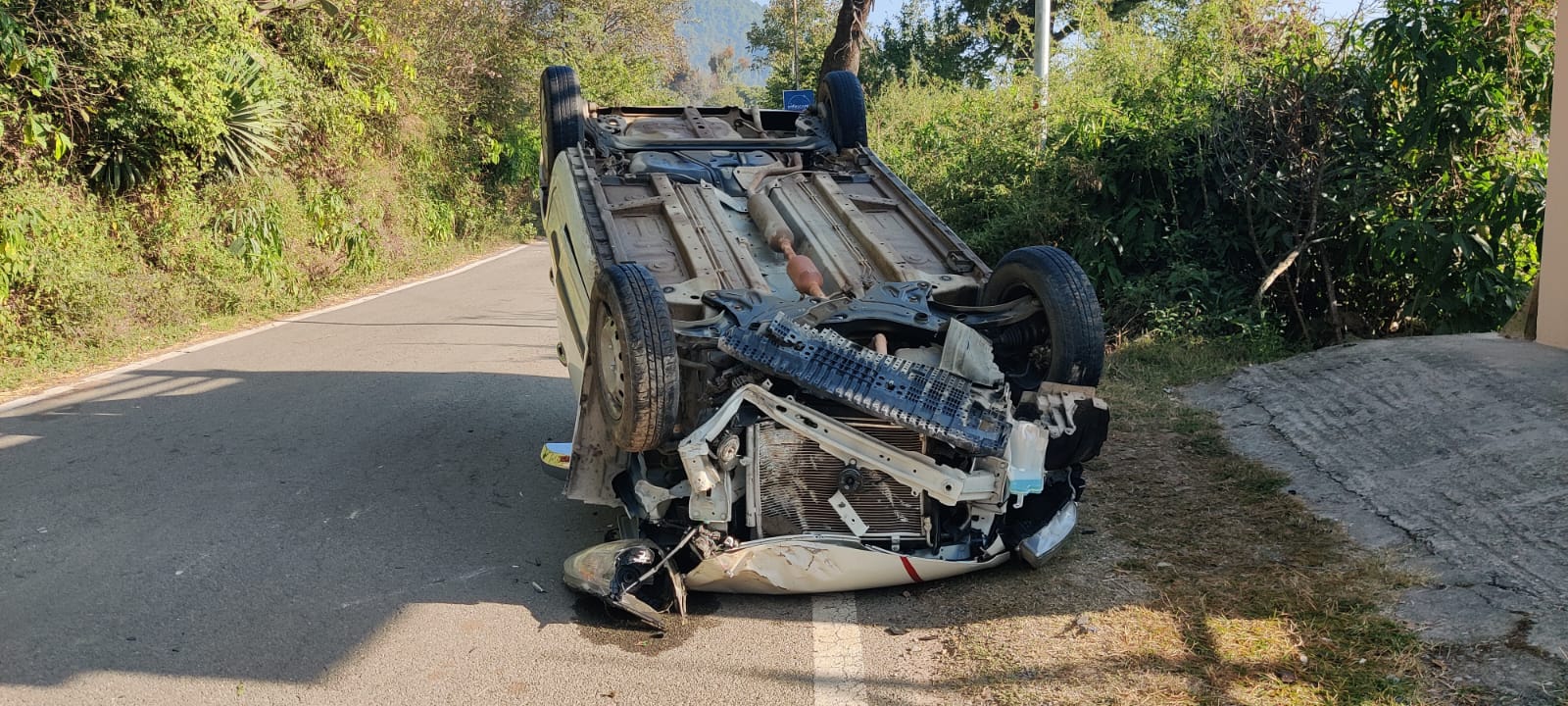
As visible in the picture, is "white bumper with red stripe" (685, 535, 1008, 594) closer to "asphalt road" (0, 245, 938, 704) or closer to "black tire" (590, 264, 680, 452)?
"asphalt road" (0, 245, 938, 704)

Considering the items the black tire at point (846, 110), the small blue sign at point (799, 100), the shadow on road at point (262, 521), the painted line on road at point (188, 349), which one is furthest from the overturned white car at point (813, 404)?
the painted line on road at point (188, 349)

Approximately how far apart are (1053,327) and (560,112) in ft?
12.6

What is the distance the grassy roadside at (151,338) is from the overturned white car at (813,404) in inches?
237

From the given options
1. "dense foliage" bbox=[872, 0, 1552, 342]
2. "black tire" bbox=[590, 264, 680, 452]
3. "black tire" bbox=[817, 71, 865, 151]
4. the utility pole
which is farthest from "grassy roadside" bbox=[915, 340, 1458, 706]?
the utility pole

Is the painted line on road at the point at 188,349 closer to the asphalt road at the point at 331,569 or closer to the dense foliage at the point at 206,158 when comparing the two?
the asphalt road at the point at 331,569

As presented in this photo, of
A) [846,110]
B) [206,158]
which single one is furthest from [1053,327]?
[206,158]

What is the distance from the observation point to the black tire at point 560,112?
24.6 feet

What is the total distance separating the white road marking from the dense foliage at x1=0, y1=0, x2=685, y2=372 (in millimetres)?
8680

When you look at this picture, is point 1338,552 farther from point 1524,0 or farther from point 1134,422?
point 1524,0

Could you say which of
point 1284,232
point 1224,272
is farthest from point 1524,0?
point 1224,272

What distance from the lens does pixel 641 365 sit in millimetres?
4605

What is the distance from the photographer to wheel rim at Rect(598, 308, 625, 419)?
188 inches

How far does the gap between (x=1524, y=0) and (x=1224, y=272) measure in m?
2.79

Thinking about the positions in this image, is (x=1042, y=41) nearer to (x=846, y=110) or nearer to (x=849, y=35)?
(x=846, y=110)
